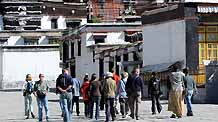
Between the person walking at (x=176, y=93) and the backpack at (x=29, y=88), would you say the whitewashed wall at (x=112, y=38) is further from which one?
the person walking at (x=176, y=93)

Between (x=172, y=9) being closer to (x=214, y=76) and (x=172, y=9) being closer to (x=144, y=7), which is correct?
(x=214, y=76)

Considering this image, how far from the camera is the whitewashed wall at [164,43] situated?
124 ft

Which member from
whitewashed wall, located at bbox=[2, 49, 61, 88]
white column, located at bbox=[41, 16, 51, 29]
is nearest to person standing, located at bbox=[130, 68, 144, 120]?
whitewashed wall, located at bbox=[2, 49, 61, 88]

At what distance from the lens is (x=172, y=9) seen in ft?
125

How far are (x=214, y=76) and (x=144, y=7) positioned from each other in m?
34.4

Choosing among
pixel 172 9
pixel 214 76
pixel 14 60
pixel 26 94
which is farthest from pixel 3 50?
pixel 26 94

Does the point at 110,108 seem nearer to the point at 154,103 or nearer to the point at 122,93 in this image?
the point at 122,93

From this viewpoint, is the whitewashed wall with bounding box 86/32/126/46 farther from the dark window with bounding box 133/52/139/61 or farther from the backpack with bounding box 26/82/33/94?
the backpack with bounding box 26/82/33/94

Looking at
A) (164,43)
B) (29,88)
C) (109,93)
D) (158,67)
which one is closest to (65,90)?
(109,93)

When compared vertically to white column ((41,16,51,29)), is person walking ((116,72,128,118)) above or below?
below

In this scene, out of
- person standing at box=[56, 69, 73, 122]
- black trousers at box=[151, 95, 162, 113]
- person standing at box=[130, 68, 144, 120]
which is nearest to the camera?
person standing at box=[56, 69, 73, 122]

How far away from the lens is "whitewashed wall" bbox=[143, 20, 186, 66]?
37.8 meters

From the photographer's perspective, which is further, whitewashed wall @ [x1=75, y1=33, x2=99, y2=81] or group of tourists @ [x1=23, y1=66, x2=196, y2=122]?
whitewashed wall @ [x1=75, y1=33, x2=99, y2=81]

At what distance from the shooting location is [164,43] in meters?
39.8
